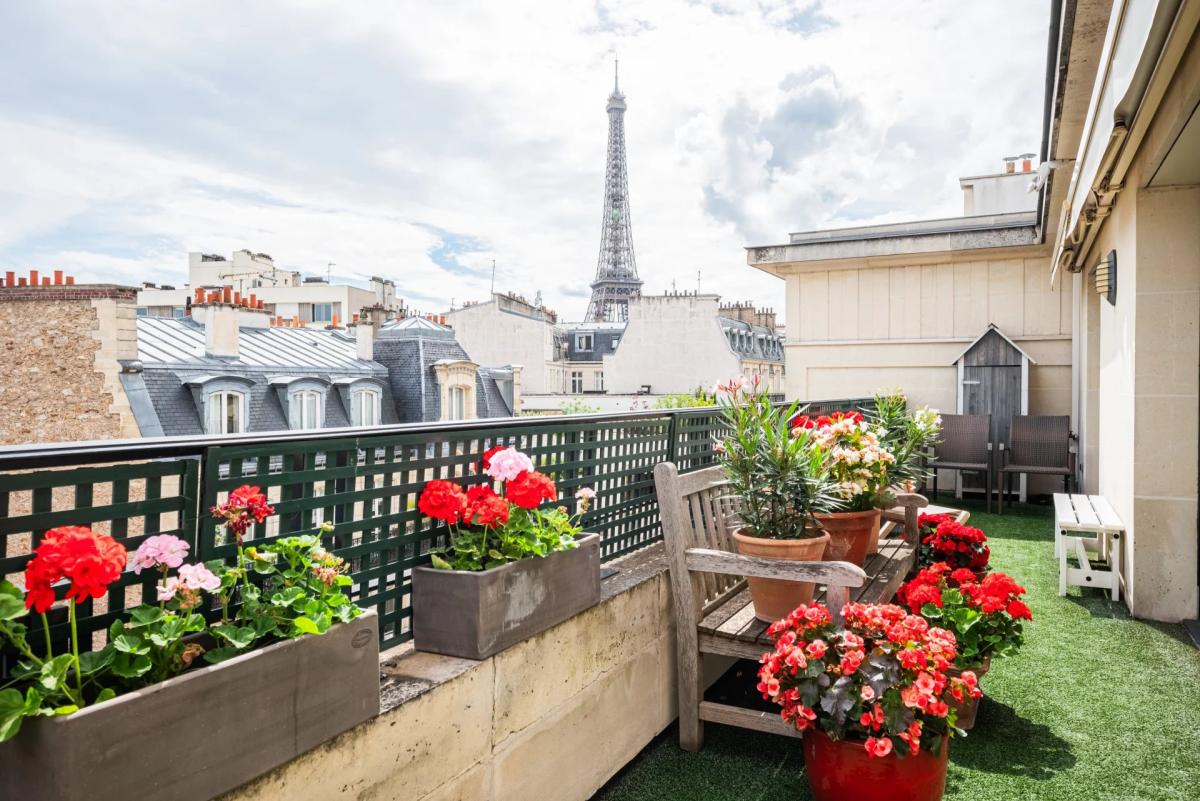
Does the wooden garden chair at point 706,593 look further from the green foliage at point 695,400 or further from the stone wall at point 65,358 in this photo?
the stone wall at point 65,358

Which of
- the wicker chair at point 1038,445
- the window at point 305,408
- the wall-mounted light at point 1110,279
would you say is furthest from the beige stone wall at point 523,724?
the window at point 305,408

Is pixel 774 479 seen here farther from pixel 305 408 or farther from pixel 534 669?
pixel 305 408

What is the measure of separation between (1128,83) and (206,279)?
154ft

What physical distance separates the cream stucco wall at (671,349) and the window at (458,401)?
8456 mm

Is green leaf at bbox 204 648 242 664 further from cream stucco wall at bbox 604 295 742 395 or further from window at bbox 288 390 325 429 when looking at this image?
cream stucco wall at bbox 604 295 742 395

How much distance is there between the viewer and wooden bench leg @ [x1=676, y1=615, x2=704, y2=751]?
9.05 ft

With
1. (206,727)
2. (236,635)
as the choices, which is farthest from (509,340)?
(206,727)

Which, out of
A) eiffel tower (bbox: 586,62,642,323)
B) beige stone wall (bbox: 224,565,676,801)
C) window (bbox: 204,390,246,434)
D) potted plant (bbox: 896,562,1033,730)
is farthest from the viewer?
eiffel tower (bbox: 586,62,642,323)

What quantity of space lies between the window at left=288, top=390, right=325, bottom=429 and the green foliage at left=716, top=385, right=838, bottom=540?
18909 mm

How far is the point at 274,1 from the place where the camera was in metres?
6.77

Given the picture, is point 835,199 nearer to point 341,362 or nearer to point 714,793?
point 341,362

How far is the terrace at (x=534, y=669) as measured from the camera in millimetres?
1361

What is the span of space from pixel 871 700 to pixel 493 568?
3.59ft

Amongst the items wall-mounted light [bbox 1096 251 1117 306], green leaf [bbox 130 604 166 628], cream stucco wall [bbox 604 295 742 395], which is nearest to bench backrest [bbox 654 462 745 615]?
green leaf [bbox 130 604 166 628]
